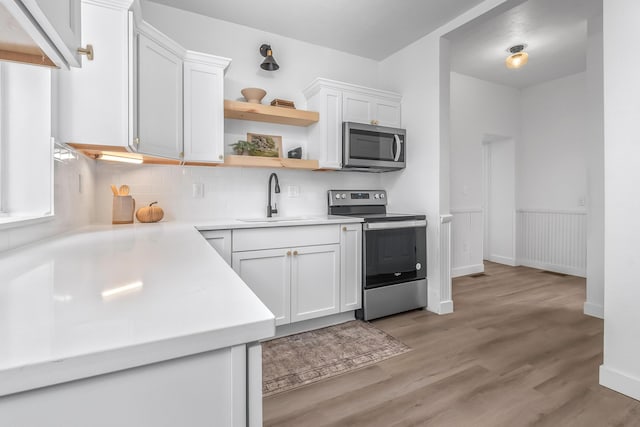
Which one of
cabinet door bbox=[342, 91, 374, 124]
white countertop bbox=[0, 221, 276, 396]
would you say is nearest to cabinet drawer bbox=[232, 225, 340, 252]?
cabinet door bbox=[342, 91, 374, 124]

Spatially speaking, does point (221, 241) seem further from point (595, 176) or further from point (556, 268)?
point (556, 268)

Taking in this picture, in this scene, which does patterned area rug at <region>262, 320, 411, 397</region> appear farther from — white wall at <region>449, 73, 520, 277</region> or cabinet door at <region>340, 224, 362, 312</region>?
white wall at <region>449, 73, 520, 277</region>

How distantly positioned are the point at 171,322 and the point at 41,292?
34cm

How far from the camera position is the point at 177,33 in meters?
2.68

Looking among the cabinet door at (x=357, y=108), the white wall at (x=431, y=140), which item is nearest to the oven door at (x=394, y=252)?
the white wall at (x=431, y=140)

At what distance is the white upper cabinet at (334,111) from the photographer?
2.97 m

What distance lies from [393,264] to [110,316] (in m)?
2.60

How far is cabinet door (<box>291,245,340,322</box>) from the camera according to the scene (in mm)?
2506

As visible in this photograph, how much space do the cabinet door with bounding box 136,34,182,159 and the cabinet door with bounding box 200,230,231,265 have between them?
627 millimetres

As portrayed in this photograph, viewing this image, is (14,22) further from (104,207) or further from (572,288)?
(572,288)

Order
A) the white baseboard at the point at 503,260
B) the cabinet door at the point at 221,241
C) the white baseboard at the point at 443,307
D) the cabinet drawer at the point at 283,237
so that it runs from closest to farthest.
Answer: the cabinet door at the point at 221,241 → the cabinet drawer at the point at 283,237 → the white baseboard at the point at 443,307 → the white baseboard at the point at 503,260

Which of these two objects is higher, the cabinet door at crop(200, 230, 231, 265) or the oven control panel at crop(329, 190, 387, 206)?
the oven control panel at crop(329, 190, 387, 206)

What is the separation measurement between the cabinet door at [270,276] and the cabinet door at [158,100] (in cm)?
91

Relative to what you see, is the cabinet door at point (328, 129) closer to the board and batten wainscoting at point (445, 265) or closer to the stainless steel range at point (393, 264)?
the stainless steel range at point (393, 264)
